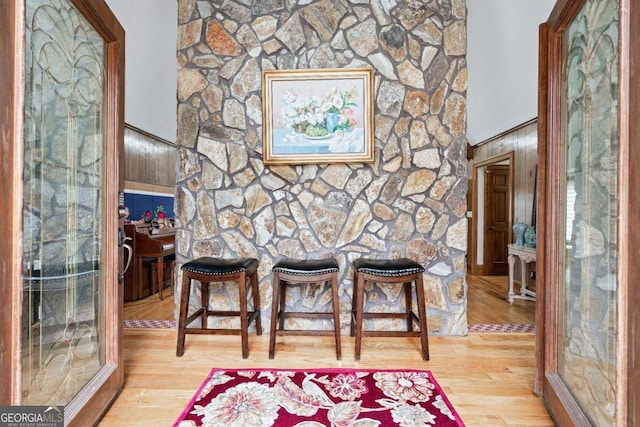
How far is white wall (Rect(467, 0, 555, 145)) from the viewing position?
293 cm

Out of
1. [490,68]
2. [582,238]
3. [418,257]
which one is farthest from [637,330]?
[490,68]

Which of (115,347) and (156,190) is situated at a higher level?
(156,190)

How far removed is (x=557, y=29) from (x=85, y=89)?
2356 mm

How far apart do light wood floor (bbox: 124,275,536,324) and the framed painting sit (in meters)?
1.94

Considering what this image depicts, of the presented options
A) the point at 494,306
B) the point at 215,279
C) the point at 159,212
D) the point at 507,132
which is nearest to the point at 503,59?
the point at 507,132

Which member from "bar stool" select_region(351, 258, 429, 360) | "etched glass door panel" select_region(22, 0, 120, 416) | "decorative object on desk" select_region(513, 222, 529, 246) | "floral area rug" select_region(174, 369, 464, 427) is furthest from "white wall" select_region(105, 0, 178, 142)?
"decorative object on desk" select_region(513, 222, 529, 246)

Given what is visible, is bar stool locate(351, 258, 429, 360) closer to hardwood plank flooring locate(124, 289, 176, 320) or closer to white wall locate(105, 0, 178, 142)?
hardwood plank flooring locate(124, 289, 176, 320)

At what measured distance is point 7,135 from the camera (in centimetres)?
96

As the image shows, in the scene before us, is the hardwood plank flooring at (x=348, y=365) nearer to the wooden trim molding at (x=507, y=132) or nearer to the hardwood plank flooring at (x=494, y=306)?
the hardwood plank flooring at (x=494, y=306)

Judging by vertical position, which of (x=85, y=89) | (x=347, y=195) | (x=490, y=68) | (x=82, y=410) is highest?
(x=490, y=68)

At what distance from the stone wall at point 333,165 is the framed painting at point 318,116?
0.09 metres

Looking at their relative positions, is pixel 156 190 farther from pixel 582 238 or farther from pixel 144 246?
pixel 582 238

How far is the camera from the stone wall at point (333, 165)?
103 inches

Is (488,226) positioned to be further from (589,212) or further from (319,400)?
(319,400)
